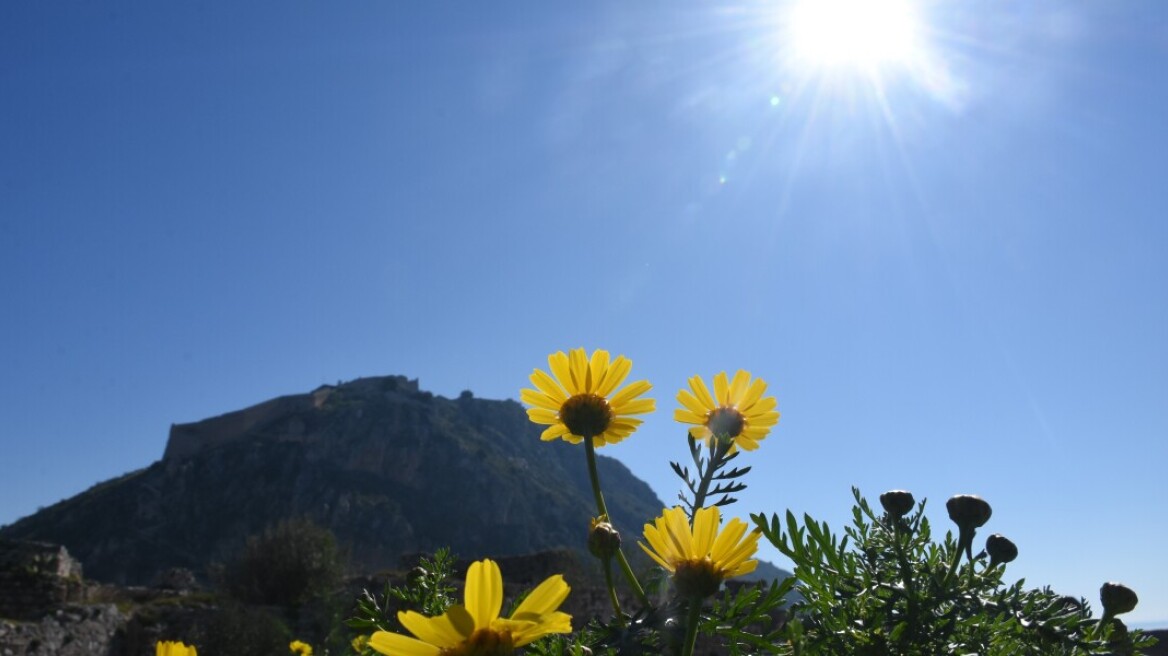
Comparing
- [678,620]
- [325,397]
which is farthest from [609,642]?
[325,397]

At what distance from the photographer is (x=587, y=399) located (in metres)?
1.17

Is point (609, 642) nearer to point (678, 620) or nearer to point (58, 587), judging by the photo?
point (678, 620)

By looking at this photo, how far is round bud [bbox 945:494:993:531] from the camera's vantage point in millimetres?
1002

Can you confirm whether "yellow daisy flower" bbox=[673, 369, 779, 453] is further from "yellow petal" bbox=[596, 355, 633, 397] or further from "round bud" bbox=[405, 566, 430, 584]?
"round bud" bbox=[405, 566, 430, 584]

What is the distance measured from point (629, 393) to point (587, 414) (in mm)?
89

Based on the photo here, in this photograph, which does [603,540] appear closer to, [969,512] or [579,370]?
[579,370]

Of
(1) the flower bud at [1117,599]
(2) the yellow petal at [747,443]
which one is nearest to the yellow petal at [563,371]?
(2) the yellow petal at [747,443]

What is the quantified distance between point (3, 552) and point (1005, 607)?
57.2 feet

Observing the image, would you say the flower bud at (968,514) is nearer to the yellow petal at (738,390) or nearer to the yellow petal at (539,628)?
the yellow petal at (738,390)

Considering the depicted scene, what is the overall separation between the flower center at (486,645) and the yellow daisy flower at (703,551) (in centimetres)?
23

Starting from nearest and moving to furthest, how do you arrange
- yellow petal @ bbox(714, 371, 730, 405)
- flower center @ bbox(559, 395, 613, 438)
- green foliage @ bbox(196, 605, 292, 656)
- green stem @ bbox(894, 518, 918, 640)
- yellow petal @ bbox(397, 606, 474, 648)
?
yellow petal @ bbox(397, 606, 474, 648), green stem @ bbox(894, 518, 918, 640), flower center @ bbox(559, 395, 613, 438), yellow petal @ bbox(714, 371, 730, 405), green foliage @ bbox(196, 605, 292, 656)

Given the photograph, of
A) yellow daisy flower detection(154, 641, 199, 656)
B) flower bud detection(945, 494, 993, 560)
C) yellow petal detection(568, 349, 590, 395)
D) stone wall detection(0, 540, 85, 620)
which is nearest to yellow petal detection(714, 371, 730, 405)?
yellow petal detection(568, 349, 590, 395)

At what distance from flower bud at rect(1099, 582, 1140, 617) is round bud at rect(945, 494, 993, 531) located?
356 mm

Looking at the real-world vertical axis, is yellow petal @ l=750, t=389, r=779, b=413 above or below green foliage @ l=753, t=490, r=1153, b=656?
above
